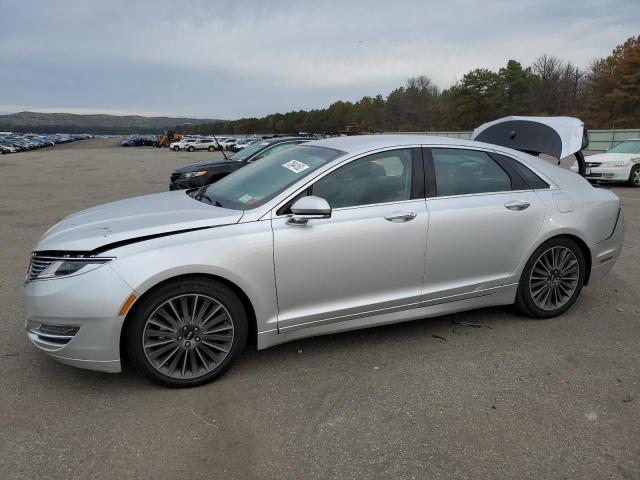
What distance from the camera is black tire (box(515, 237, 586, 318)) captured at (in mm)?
4205

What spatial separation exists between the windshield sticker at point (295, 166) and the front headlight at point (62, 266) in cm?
144

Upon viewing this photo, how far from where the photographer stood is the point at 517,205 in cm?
407

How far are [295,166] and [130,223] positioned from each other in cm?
126

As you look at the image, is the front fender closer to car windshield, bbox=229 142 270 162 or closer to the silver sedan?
the silver sedan

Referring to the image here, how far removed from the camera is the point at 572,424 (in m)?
2.85

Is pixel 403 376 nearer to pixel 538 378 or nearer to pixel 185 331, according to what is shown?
pixel 538 378

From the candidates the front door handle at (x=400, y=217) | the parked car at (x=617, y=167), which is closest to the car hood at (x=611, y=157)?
the parked car at (x=617, y=167)

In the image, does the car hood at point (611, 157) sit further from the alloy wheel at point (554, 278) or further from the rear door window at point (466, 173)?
the rear door window at point (466, 173)

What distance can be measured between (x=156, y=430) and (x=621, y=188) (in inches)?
582

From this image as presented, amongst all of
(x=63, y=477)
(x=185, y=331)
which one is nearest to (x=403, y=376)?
(x=185, y=331)

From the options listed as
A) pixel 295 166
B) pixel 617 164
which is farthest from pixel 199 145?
pixel 295 166

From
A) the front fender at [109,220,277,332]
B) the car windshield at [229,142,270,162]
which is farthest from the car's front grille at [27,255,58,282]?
the car windshield at [229,142,270,162]

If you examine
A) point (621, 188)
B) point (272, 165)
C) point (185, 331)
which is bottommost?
point (621, 188)

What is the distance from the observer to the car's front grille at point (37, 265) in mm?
3155
